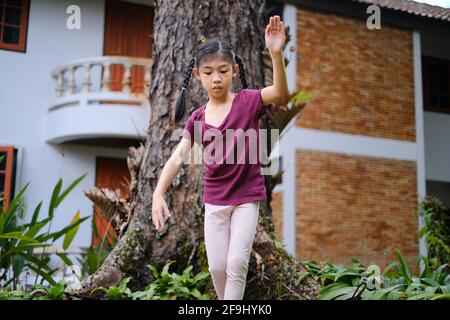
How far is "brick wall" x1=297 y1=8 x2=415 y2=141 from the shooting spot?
1016cm

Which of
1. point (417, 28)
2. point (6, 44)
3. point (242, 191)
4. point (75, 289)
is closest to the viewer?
point (242, 191)

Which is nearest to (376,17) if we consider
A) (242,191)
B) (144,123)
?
(242,191)

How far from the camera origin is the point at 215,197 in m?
2.09

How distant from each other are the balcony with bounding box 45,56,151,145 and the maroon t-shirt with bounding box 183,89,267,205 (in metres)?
6.95

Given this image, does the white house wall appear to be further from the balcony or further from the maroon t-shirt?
the maroon t-shirt

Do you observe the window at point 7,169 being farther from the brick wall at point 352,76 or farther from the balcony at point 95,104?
the brick wall at point 352,76

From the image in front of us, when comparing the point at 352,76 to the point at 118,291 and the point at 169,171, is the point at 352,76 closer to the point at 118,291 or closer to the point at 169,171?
the point at 118,291

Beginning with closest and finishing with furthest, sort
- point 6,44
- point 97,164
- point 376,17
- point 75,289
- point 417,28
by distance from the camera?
point 376,17
point 75,289
point 6,44
point 97,164
point 417,28

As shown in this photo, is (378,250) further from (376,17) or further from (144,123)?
(376,17)

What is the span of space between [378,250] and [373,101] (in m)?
2.53

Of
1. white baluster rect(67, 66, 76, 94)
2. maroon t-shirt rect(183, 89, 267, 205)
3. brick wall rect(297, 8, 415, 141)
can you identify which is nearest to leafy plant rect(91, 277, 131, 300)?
maroon t-shirt rect(183, 89, 267, 205)

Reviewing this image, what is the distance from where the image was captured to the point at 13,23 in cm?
932

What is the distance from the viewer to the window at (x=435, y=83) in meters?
11.5

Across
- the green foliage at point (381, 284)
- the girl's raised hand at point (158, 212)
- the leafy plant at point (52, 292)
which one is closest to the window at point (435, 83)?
the green foliage at point (381, 284)
